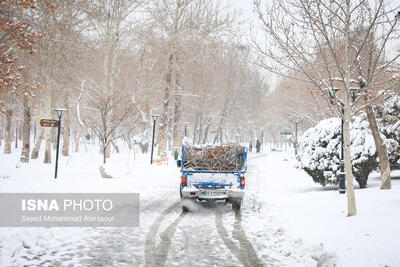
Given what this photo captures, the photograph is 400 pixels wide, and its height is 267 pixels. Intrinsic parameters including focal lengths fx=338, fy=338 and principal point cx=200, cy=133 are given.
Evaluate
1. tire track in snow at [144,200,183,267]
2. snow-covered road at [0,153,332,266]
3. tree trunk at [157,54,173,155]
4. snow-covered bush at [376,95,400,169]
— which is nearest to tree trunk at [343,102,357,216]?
snow-covered road at [0,153,332,266]

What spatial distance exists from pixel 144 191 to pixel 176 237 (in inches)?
270

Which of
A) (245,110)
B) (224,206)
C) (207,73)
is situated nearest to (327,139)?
(224,206)

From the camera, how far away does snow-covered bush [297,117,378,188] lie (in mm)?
13334

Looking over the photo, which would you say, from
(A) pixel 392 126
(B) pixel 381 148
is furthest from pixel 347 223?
(A) pixel 392 126

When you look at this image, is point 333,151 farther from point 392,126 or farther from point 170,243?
point 170,243

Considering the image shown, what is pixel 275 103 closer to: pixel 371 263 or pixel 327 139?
pixel 327 139

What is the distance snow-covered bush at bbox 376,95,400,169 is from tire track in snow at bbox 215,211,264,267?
8.02 meters

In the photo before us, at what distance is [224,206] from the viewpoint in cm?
1169

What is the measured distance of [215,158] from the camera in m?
11.2

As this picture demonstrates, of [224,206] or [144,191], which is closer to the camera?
[224,206]

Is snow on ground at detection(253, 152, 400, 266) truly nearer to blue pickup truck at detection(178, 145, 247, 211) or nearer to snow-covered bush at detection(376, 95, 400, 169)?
blue pickup truck at detection(178, 145, 247, 211)

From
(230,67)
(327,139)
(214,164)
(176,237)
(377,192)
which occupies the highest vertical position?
(230,67)

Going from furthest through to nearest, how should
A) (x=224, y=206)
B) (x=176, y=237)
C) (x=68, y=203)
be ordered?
(x=224, y=206), (x=68, y=203), (x=176, y=237)

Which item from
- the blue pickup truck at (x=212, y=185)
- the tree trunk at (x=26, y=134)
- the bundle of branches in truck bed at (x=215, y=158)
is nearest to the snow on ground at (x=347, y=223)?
the blue pickup truck at (x=212, y=185)
